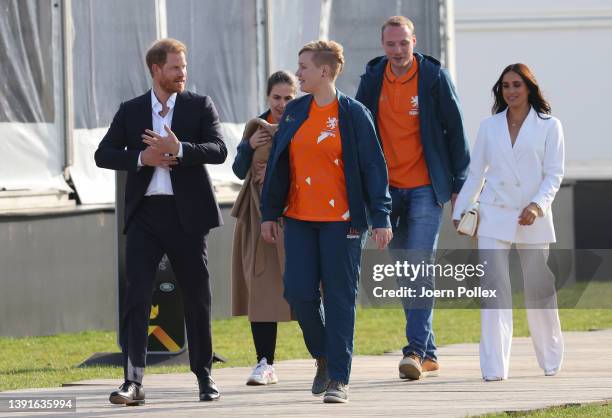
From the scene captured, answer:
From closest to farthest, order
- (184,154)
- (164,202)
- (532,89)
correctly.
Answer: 1. (184,154)
2. (164,202)
3. (532,89)

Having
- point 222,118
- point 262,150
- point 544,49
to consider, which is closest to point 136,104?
point 262,150

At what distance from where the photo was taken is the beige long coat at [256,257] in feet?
35.8

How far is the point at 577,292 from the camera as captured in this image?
770 inches

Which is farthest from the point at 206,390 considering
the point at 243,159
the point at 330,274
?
the point at 243,159

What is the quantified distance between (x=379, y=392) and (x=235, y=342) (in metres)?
4.75

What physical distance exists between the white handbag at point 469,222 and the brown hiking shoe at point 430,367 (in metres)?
0.97

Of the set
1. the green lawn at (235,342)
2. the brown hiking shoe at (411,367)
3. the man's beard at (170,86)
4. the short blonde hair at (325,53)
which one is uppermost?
the short blonde hair at (325,53)

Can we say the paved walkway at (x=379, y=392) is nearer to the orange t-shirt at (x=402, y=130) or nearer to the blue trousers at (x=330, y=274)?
the blue trousers at (x=330, y=274)

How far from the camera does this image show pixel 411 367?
35.0ft

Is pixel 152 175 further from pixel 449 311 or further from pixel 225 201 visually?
pixel 449 311

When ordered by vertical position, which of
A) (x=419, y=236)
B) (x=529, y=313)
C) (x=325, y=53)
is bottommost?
(x=529, y=313)

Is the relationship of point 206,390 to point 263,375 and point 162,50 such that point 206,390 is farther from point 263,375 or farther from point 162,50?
point 162,50

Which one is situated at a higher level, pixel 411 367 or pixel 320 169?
pixel 320 169

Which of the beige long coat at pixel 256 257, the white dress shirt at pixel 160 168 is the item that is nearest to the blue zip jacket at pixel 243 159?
the beige long coat at pixel 256 257
